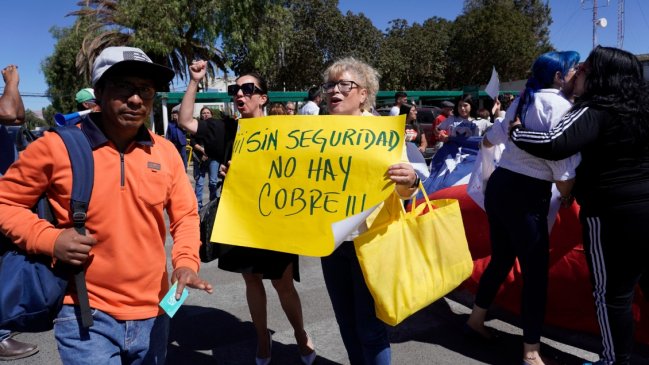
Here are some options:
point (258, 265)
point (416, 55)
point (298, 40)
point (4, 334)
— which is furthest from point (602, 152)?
point (416, 55)

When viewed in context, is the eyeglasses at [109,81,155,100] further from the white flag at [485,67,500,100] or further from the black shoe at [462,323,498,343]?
the white flag at [485,67,500,100]

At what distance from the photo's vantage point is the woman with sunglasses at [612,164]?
2.41 meters

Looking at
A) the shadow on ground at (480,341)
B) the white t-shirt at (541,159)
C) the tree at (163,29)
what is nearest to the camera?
the white t-shirt at (541,159)

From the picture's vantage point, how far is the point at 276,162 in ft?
7.36

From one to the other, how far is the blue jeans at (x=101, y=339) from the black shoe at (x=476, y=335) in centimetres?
234

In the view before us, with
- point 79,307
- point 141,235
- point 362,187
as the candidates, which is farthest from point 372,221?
point 79,307

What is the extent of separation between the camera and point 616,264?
8.26ft

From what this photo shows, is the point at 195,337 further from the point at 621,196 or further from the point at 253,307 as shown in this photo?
the point at 621,196

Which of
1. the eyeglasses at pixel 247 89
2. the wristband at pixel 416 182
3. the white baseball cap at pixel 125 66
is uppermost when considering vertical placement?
the white baseball cap at pixel 125 66

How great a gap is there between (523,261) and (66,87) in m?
37.4

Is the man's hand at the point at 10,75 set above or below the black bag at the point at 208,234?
above

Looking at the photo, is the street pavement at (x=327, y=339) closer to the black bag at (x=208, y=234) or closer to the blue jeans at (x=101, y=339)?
the black bag at (x=208, y=234)

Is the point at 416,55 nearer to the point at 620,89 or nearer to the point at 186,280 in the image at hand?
the point at 620,89

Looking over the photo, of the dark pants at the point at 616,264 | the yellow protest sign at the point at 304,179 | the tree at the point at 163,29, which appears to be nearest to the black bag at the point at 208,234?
the yellow protest sign at the point at 304,179
